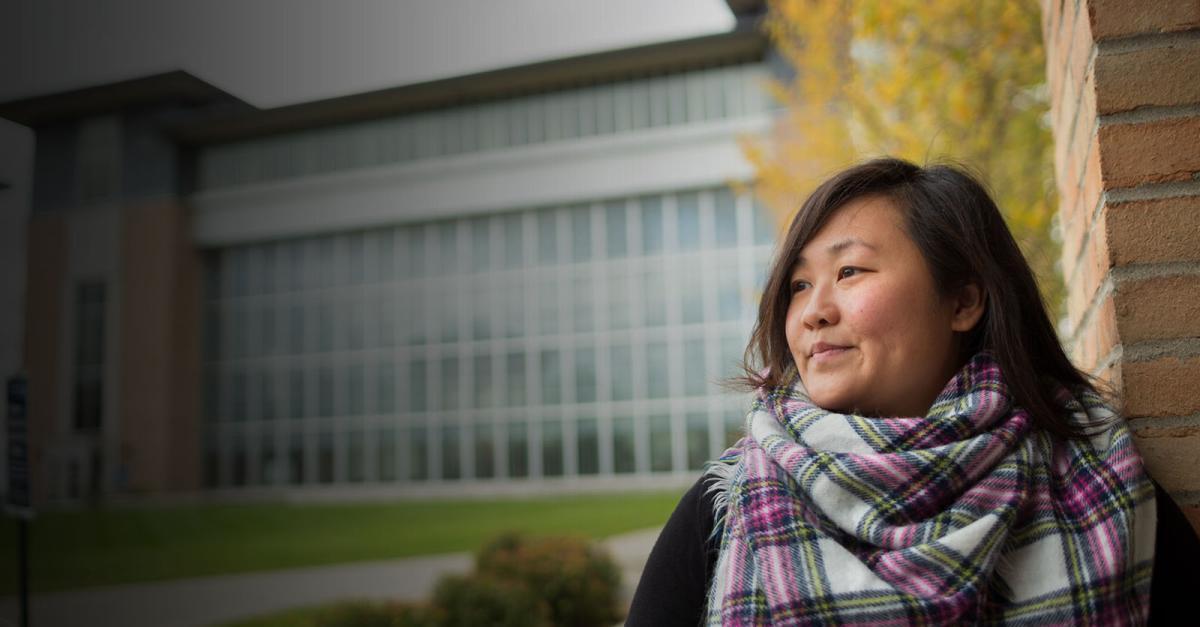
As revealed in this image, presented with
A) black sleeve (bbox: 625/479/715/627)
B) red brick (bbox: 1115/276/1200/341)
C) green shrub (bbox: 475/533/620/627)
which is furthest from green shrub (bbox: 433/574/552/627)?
red brick (bbox: 1115/276/1200/341)

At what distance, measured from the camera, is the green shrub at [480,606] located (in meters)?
7.55

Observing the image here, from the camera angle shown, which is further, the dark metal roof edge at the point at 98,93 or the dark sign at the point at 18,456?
the dark sign at the point at 18,456

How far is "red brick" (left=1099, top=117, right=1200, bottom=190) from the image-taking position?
147 cm

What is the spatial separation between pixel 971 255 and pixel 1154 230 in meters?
0.29

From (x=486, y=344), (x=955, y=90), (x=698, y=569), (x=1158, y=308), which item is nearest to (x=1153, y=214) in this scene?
(x=1158, y=308)

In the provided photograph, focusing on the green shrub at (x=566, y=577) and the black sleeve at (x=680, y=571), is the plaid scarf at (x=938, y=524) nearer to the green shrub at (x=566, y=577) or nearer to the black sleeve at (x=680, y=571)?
the black sleeve at (x=680, y=571)

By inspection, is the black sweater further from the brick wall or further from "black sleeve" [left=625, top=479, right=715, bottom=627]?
the brick wall

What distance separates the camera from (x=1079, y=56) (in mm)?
1648

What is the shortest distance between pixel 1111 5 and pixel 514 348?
2765 centimetres

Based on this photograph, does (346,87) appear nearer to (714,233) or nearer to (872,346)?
(872,346)

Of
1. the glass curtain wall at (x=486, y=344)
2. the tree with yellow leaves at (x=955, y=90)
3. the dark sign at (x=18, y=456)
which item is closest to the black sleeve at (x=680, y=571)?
the dark sign at (x=18, y=456)

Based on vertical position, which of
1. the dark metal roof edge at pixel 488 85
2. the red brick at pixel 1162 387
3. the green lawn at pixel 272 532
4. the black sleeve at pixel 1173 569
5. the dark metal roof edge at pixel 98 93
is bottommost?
the green lawn at pixel 272 532

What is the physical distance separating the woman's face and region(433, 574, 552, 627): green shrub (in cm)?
654

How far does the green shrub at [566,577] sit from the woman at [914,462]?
24.7 ft
